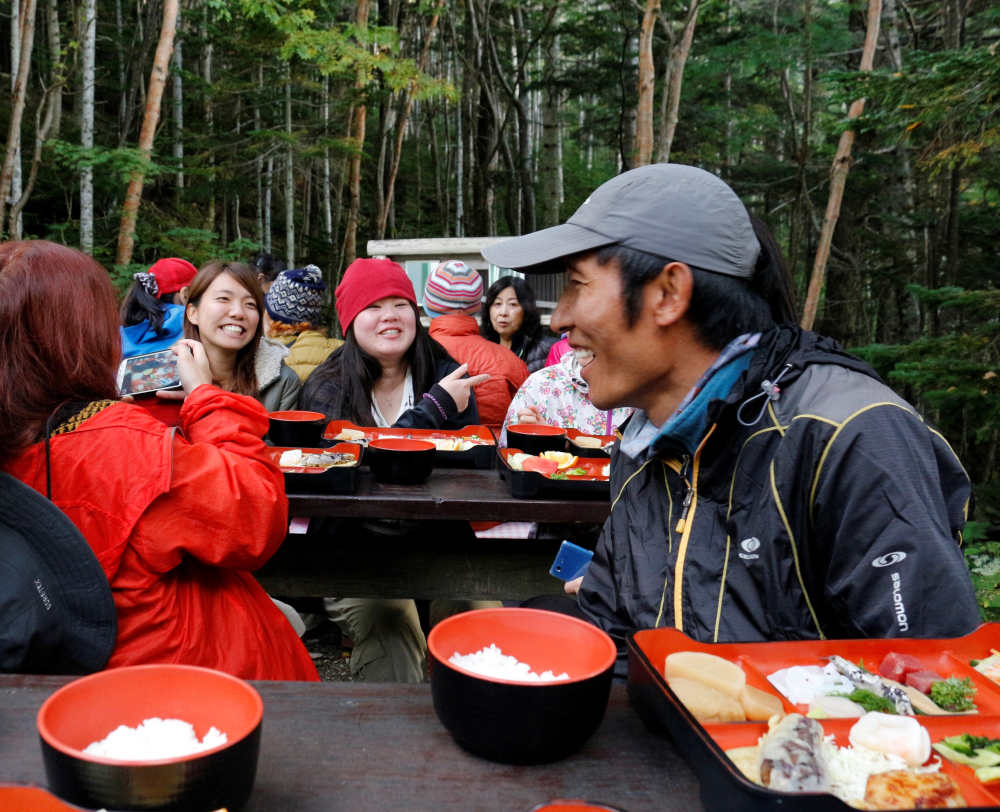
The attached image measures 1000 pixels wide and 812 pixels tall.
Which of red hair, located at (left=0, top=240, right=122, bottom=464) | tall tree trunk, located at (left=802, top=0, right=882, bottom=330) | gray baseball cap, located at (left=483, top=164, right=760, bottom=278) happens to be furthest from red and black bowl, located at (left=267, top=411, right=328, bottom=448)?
tall tree trunk, located at (left=802, top=0, right=882, bottom=330)

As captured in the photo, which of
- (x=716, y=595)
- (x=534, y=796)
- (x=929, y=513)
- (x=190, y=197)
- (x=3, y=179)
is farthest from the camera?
(x=190, y=197)

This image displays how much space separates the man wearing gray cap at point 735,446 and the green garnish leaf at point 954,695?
218 millimetres

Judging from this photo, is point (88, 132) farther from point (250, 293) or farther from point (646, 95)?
point (250, 293)

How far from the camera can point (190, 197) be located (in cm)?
1359

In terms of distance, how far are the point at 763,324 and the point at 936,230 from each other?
8.44 meters

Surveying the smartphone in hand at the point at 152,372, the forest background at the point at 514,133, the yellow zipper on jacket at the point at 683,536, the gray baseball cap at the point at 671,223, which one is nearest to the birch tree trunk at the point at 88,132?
the forest background at the point at 514,133

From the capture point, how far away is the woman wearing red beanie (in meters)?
3.37

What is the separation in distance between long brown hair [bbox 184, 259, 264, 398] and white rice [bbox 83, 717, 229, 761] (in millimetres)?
3037

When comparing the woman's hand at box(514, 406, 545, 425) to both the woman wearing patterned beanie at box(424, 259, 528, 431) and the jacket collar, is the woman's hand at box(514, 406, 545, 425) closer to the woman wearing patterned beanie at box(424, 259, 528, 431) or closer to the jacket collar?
the woman wearing patterned beanie at box(424, 259, 528, 431)

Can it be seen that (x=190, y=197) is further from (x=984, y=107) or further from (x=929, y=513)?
(x=929, y=513)

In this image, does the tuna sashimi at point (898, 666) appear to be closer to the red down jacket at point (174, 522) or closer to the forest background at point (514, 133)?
the red down jacket at point (174, 522)

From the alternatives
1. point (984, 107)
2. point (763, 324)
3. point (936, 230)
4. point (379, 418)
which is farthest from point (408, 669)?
point (936, 230)

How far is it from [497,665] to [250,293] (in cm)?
318

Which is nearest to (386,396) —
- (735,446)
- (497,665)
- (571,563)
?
(571,563)
